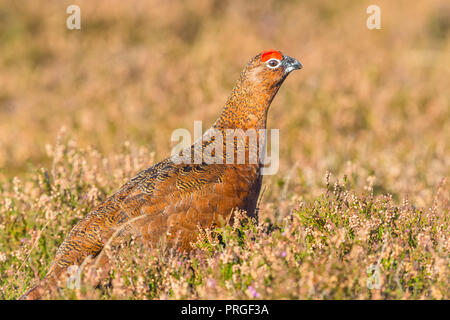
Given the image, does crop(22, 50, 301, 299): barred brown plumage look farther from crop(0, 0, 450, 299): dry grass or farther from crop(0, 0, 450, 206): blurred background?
crop(0, 0, 450, 206): blurred background

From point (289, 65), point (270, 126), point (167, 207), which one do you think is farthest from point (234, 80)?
point (167, 207)

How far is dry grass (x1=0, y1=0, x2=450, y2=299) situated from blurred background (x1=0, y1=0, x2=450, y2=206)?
35 millimetres

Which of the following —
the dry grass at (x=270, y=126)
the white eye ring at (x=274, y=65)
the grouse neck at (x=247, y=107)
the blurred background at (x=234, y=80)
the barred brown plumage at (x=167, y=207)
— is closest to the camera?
the dry grass at (x=270, y=126)

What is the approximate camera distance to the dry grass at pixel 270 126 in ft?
9.35

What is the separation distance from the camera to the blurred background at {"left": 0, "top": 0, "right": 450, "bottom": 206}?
22.7ft

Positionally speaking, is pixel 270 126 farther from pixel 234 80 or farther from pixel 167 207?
pixel 167 207

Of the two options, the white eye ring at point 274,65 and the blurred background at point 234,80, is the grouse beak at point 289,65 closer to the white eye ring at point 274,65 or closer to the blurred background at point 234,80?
the white eye ring at point 274,65

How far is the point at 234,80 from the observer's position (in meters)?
9.02

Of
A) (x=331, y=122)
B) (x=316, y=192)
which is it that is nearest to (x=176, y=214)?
(x=316, y=192)

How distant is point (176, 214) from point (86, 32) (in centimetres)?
869

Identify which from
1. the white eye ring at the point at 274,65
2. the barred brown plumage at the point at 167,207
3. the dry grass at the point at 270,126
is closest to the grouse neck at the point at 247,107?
the white eye ring at the point at 274,65

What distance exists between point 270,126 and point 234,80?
5.35 ft

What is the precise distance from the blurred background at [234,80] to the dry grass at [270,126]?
1.4 inches

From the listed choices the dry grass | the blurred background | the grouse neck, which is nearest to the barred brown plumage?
the dry grass
